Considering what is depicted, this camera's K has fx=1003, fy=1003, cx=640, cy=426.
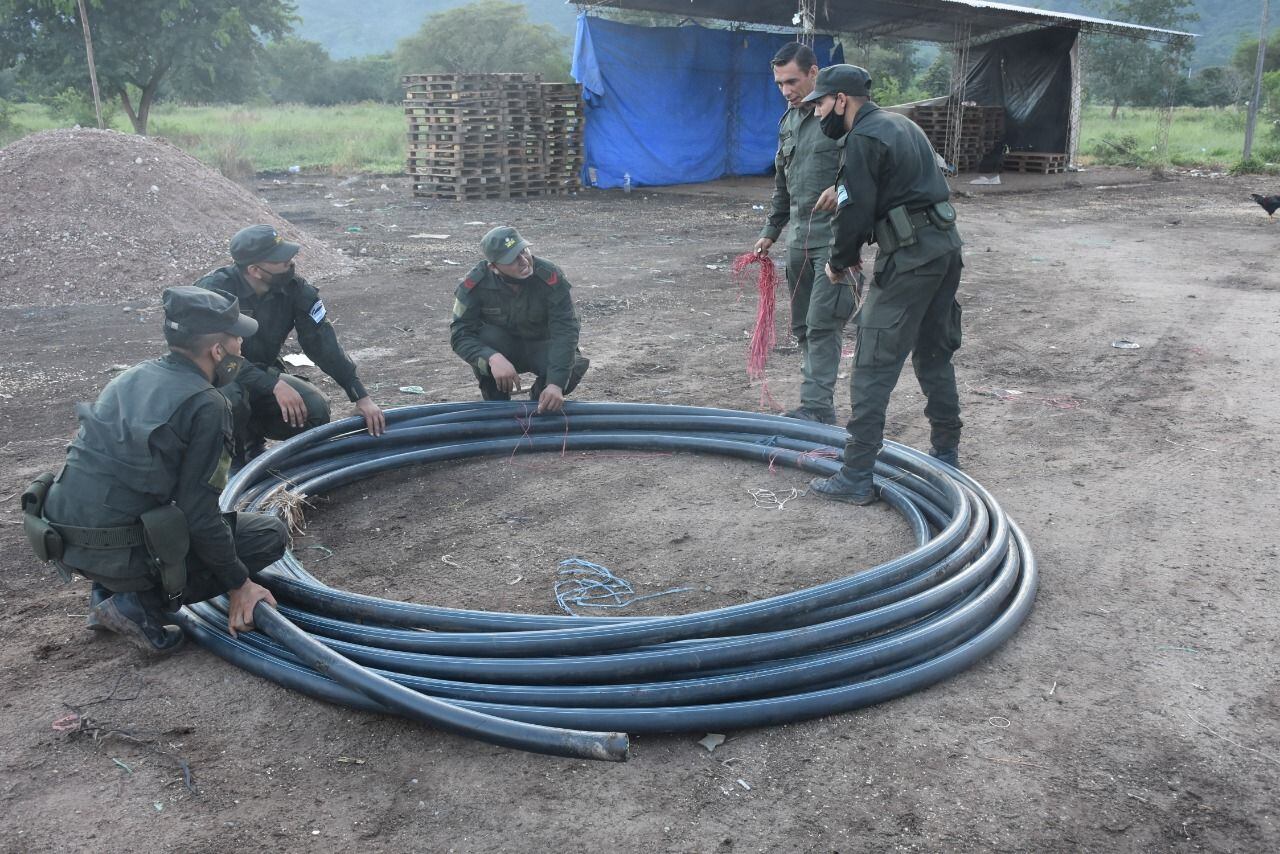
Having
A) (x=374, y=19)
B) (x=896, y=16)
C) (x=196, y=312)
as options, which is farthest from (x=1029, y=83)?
(x=374, y=19)

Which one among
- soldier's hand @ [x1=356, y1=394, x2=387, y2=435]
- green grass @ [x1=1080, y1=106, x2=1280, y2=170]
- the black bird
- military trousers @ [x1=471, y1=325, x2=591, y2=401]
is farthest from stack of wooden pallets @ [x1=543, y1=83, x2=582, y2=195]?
green grass @ [x1=1080, y1=106, x2=1280, y2=170]

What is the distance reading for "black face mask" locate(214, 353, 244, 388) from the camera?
134 inches

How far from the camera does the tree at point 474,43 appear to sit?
61031 mm

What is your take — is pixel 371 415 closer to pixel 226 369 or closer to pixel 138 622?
pixel 226 369

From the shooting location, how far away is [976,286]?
1009 cm

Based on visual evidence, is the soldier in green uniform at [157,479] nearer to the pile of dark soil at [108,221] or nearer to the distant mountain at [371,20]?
the pile of dark soil at [108,221]

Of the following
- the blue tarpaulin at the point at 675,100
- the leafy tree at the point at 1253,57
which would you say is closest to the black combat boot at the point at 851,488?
the blue tarpaulin at the point at 675,100

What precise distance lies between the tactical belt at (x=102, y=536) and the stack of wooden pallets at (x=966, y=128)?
69.3ft

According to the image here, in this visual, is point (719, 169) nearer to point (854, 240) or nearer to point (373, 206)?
point (373, 206)

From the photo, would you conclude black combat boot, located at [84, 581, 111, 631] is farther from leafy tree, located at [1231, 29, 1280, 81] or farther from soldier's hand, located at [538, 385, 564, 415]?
leafy tree, located at [1231, 29, 1280, 81]

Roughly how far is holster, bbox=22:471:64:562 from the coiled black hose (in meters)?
0.53

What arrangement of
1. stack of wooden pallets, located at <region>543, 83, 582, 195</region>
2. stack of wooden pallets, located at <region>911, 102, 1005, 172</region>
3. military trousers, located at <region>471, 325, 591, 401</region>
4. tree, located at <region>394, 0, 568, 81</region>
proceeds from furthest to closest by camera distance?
tree, located at <region>394, 0, 568, 81</region>
stack of wooden pallets, located at <region>911, 102, 1005, 172</region>
stack of wooden pallets, located at <region>543, 83, 582, 195</region>
military trousers, located at <region>471, 325, 591, 401</region>

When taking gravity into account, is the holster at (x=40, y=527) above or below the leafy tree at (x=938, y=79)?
below

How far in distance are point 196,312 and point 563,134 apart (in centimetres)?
1616
